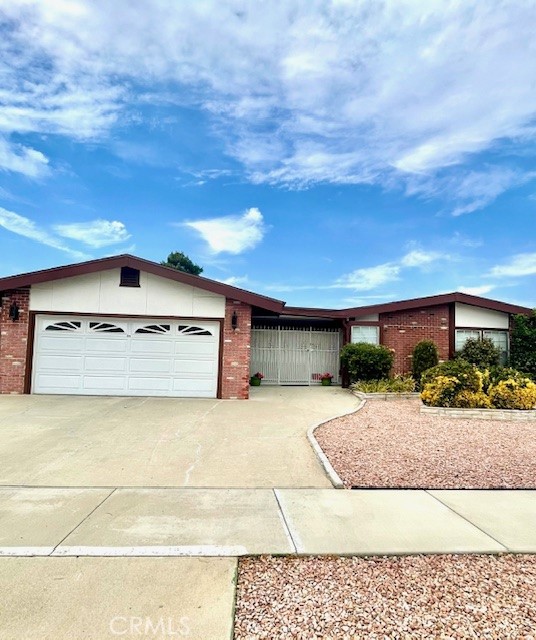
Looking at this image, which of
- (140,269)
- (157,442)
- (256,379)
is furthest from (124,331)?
(157,442)

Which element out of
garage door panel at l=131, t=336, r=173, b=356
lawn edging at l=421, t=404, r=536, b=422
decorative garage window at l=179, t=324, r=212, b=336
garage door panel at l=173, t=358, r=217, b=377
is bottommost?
lawn edging at l=421, t=404, r=536, b=422

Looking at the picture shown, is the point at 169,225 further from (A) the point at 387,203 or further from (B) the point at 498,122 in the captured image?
(B) the point at 498,122

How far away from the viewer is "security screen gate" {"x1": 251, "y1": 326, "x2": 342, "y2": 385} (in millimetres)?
14180

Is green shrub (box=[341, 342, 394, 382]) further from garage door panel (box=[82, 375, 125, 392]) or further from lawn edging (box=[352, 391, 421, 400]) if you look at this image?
garage door panel (box=[82, 375, 125, 392])

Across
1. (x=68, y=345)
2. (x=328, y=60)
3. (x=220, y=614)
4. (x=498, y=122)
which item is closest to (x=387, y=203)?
(x=498, y=122)

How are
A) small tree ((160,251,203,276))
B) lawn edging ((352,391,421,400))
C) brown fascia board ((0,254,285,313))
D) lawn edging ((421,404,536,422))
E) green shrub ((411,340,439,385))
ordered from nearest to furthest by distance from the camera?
lawn edging ((421,404,536,422)) → brown fascia board ((0,254,285,313)) → lawn edging ((352,391,421,400)) → green shrub ((411,340,439,385)) → small tree ((160,251,203,276))

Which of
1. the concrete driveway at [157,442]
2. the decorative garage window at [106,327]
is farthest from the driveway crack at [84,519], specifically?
the decorative garage window at [106,327]

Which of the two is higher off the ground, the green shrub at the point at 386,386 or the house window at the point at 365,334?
the house window at the point at 365,334

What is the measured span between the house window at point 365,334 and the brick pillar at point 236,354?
4.52 meters

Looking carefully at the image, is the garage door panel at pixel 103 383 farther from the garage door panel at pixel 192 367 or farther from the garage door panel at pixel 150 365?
the garage door panel at pixel 192 367

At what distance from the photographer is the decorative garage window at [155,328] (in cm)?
1106

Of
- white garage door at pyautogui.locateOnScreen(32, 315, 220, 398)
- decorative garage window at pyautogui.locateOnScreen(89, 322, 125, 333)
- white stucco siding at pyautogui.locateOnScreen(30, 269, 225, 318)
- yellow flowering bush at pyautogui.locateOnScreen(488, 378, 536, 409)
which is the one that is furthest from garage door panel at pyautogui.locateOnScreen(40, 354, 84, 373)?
yellow flowering bush at pyautogui.locateOnScreen(488, 378, 536, 409)

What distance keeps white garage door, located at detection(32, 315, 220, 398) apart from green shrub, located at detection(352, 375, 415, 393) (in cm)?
450

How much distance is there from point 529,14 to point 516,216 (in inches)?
389
